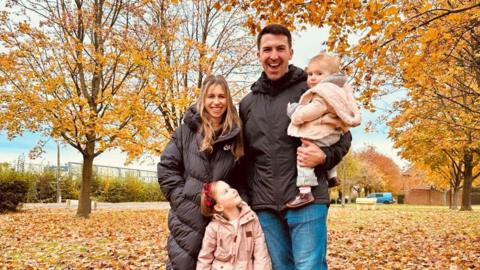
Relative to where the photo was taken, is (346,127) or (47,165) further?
(47,165)

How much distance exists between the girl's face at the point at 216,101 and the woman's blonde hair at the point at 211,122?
2cm

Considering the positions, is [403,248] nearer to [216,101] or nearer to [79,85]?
[216,101]

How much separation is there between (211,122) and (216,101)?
0.54ft

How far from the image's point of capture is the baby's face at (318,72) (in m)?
3.28

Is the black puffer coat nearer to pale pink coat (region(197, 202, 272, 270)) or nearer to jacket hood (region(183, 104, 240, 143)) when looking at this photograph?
→ jacket hood (region(183, 104, 240, 143))

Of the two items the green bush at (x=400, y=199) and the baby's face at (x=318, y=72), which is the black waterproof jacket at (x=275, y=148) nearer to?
the baby's face at (x=318, y=72)

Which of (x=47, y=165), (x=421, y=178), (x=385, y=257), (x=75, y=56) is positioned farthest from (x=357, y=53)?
(x=421, y=178)

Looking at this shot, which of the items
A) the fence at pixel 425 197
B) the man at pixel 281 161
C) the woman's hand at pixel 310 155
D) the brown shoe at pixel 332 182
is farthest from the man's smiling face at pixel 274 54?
the fence at pixel 425 197

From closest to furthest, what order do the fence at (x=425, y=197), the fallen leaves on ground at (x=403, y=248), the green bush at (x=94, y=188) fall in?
the fallen leaves on ground at (x=403, y=248), the green bush at (x=94, y=188), the fence at (x=425, y=197)

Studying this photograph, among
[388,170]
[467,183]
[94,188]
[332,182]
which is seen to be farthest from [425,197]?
[332,182]

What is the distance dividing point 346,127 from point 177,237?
1.47m

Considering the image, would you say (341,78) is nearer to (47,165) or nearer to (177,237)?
(177,237)

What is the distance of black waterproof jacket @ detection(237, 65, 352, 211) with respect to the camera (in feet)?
10.6

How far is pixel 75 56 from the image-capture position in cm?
1770
